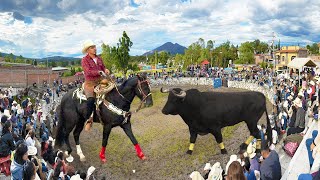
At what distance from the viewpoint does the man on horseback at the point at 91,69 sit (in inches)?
348

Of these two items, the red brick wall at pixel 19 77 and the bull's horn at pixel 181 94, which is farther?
the red brick wall at pixel 19 77

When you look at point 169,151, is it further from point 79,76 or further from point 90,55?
point 79,76

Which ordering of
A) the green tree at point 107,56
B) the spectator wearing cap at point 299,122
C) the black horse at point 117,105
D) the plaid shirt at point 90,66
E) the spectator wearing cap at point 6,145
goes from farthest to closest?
1. the green tree at point 107,56
2. the spectator wearing cap at point 299,122
3. the black horse at point 117,105
4. the plaid shirt at point 90,66
5. the spectator wearing cap at point 6,145

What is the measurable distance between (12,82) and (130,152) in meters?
20.6

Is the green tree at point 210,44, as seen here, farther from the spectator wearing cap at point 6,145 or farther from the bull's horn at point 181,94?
the spectator wearing cap at point 6,145

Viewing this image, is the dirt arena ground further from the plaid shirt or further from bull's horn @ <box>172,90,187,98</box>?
the plaid shirt

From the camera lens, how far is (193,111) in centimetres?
1097

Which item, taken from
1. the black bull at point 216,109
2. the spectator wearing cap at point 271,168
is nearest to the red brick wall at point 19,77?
the black bull at point 216,109

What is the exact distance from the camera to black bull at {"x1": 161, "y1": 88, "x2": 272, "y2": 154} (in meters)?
10.9

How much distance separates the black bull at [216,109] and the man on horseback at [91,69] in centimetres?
261

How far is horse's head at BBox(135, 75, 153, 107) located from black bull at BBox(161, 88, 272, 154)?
6.59 feet

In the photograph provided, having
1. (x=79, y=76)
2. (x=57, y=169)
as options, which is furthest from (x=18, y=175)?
(x=79, y=76)

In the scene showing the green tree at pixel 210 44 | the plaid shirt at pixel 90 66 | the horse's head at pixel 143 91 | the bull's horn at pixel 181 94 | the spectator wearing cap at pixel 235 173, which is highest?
the green tree at pixel 210 44

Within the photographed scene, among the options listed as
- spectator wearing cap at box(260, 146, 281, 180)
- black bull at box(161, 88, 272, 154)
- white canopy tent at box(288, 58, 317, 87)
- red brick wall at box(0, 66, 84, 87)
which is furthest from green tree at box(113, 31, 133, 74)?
spectator wearing cap at box(260, 146, 281, 180)
